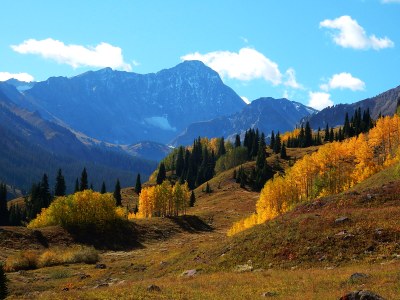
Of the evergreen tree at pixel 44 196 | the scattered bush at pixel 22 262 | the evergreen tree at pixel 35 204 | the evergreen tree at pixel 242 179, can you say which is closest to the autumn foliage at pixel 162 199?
the evergreen tree at pixel 44 196

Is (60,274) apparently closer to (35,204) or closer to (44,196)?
(35,204)

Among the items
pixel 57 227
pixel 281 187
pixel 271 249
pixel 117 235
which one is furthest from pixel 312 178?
pixel 271 249

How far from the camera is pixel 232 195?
178500mm

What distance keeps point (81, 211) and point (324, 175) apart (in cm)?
6504

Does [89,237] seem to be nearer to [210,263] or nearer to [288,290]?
[210,263]

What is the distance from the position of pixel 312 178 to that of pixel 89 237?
208 feet

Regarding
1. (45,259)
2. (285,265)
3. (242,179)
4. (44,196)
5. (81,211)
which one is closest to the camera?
(285,265)

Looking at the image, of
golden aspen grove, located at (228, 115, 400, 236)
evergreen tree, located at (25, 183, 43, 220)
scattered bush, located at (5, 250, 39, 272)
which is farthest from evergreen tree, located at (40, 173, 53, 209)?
scattered bush, located at (5, 250, 39, 272)

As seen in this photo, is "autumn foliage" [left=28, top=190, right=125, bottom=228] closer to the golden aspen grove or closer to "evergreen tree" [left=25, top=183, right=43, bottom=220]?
the golden aspen grove

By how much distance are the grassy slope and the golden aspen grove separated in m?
42.7

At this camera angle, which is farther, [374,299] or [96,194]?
[96,194]

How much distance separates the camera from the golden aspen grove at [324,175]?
10935cm

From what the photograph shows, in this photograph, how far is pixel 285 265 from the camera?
40594 millimetres

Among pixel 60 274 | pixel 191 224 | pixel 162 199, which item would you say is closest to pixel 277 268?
pixel 60 274
